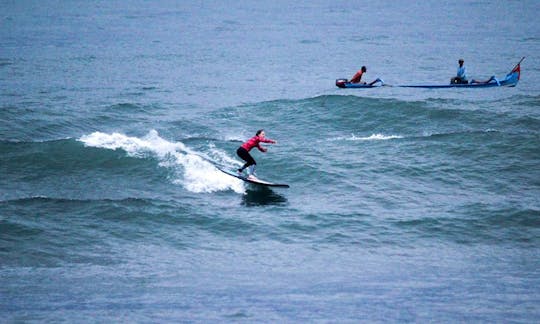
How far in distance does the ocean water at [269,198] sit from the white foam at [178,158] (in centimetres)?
13

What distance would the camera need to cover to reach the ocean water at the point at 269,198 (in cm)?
2003

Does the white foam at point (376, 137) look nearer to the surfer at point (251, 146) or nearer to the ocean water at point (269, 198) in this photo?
the ocean water at point (269, 198)

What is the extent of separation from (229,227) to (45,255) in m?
6.84

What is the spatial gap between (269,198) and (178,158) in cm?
680

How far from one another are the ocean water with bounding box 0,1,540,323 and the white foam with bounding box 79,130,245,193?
13cm

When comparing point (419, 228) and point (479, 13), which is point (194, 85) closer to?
point (419, 228)

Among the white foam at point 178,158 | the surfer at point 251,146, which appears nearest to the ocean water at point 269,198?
the white foam at point 178,158

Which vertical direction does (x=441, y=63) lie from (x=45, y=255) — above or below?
above

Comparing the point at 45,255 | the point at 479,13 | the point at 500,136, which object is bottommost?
the point at 45,255

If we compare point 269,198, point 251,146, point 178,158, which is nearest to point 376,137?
point 269,198

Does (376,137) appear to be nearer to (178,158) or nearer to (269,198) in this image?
(269,198)

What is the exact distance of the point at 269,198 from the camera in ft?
92.8

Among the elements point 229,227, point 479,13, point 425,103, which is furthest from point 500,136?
point 479,13

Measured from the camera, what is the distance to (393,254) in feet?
75.7
